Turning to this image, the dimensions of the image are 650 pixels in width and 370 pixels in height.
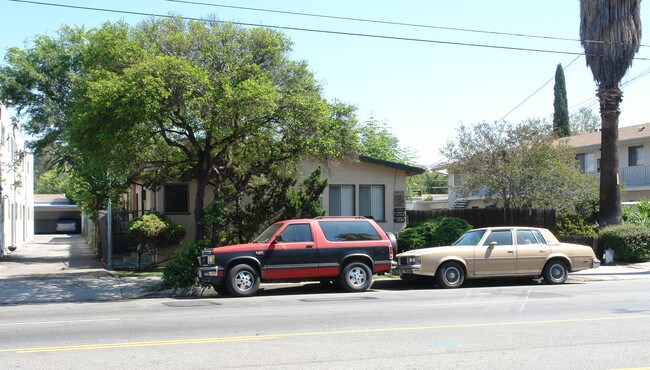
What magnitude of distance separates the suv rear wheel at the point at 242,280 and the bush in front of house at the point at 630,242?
46.0 feet

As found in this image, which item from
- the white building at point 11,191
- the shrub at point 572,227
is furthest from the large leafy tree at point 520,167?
the white building at point 11,191

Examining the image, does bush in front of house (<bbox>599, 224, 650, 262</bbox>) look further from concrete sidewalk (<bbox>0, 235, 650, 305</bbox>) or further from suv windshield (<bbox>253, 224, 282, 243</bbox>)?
suv windshield (<bbox>253, 224, 282, 243</bbox>)

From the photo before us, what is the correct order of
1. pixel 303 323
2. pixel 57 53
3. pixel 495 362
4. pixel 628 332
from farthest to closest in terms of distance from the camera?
pixel 57 53
pixel 303 323
pixel 628 332
pixel 495 362

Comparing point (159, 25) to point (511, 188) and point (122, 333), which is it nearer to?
point (122, 333)

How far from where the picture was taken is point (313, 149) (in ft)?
58.4

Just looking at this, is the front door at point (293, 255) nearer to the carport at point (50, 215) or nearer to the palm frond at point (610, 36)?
the palm frond at point (610, 36)

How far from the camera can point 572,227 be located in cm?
2408

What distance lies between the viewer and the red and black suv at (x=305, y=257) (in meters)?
15.5

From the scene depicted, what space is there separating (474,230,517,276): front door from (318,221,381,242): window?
2.68 m

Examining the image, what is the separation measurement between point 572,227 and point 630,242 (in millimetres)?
1980

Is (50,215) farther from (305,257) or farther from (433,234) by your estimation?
(305,257)

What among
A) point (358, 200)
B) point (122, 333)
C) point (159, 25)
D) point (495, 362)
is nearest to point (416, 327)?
point (495, 362)

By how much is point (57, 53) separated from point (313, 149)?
609 inches

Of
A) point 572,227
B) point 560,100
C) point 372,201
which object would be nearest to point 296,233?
point 372,201
